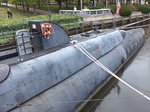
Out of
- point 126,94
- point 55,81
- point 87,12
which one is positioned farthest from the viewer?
point 87,12

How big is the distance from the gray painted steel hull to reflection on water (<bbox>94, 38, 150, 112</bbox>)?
4.04ft

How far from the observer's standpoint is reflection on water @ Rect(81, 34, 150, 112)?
12.0 metres

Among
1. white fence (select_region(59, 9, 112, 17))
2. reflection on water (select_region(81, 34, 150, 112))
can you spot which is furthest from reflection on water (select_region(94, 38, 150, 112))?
white fence (select_region(59, 9, 112, 17))

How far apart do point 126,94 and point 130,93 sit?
1.01 ft

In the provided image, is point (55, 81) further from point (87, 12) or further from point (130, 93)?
point (87, 12)

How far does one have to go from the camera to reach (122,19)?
4781cm

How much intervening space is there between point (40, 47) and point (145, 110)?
7.47 meters

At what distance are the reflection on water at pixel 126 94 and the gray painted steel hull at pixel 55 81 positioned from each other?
937 mm

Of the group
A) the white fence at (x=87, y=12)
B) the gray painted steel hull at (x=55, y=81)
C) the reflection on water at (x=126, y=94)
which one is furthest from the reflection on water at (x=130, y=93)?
the white fence at (x=87, y=12)

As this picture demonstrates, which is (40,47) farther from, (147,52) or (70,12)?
(70,12)

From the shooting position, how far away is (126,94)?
13.7m

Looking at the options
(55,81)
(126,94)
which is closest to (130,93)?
(126,94)

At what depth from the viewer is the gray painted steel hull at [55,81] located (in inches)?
324

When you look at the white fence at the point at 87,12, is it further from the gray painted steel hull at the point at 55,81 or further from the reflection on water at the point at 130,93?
the gray painted steel hull at the point at 55,81
